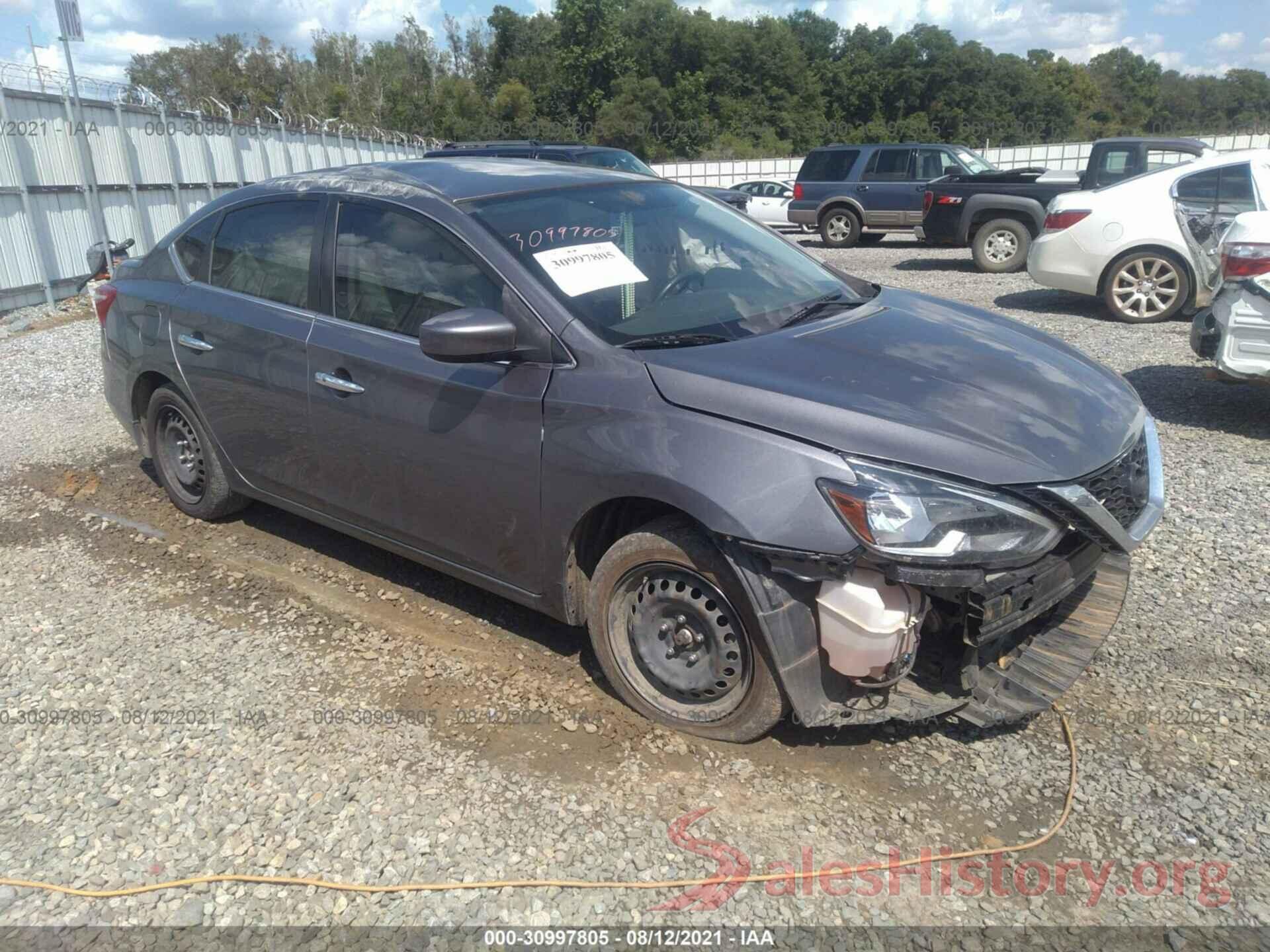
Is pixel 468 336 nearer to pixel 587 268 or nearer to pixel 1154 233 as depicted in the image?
pixel 587 268

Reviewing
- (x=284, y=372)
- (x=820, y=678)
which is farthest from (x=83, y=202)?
(x=820, y=678)

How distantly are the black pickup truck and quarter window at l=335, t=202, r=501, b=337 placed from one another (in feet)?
38.2

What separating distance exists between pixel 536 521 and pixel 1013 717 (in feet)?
5.60

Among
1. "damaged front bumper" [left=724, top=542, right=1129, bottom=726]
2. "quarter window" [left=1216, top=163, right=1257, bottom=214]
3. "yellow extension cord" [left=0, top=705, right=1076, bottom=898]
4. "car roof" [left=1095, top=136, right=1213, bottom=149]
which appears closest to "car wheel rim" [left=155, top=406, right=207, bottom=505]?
"yellow extension cord" [left=0, top=705, right=1076, bottom=898]

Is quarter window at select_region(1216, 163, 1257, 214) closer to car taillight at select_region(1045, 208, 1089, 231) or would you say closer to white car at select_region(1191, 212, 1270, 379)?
car taillight at select_region(1045, 208, 1089, 231)

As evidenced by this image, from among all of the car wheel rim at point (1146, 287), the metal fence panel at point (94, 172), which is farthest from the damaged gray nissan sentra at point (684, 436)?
the metal fence panel at point (94, 172)

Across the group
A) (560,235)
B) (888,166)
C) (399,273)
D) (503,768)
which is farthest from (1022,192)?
(503,768)

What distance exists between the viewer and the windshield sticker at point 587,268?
11.5 feet

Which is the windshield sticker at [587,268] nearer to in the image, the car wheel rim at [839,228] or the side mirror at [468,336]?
the side mirror at [468,336]

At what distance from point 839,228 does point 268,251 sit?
15775mm

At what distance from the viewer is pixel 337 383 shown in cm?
395

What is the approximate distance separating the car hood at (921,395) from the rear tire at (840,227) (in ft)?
51.1

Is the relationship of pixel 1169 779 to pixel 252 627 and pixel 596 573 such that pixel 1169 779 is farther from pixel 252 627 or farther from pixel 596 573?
pixel 252 627

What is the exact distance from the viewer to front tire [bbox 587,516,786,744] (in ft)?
9.99
